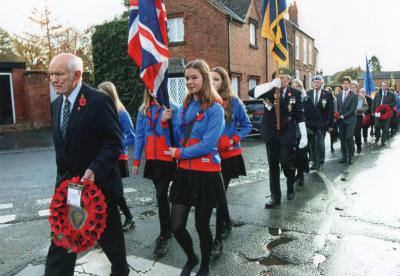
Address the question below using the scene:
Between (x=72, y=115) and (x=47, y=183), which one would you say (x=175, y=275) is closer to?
(x=72, y=115)

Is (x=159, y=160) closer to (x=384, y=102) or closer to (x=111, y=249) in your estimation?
(x=111, y=249)

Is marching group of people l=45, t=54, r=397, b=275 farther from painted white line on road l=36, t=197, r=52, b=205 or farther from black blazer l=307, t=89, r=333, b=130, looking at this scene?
black blazer l=307, t=89, r=333, b=130

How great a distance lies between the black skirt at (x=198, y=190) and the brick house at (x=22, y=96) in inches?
734

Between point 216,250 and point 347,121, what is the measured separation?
751 cm

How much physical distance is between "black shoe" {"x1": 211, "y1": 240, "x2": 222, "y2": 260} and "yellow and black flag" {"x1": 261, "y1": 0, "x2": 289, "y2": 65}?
137 inches

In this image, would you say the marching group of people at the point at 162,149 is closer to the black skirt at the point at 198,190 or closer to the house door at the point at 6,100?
the black skirt at the point at 198,190

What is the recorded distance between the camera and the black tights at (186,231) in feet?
11.7

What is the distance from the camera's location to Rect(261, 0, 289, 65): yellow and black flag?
259 inches

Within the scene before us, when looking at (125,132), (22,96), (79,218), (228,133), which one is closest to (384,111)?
(228,133)

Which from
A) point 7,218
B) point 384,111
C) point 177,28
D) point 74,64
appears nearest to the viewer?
point 74,64

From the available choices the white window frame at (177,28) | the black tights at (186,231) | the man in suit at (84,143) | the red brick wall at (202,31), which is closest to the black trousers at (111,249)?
the man in suit at (84,143)

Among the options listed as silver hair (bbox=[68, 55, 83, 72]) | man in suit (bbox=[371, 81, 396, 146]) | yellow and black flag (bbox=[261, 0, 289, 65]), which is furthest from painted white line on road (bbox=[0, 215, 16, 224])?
man in suit (bbox=[371, 81, 396, 146])

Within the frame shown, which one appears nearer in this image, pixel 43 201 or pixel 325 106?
pixel 43 201

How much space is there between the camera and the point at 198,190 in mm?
3590
